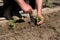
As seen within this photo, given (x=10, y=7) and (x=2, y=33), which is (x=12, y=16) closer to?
(x=10, y=7)

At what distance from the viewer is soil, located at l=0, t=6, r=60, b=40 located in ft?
9.04

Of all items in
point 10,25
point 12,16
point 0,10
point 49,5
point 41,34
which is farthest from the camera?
point 49,5

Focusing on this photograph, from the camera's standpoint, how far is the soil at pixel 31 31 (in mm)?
2756

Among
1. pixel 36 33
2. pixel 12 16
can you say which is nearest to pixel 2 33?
pixel 36 33

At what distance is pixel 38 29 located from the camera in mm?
3004

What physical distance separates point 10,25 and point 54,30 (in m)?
0.59

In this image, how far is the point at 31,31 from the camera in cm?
292

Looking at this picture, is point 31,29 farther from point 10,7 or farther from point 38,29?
point 10,7

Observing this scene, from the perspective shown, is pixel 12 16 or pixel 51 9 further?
pixel 51 9

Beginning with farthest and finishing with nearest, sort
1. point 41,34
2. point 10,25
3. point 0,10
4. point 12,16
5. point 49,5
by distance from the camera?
point 49,5, point 0,10, point 12,16, point 10,25, point 41,34

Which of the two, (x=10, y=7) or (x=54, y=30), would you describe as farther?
(x=10, y=7)

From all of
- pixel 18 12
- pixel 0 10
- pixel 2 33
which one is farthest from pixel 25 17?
pixel 2 33

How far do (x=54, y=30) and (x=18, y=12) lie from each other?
81 cm

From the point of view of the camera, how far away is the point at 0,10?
376 centimetres
